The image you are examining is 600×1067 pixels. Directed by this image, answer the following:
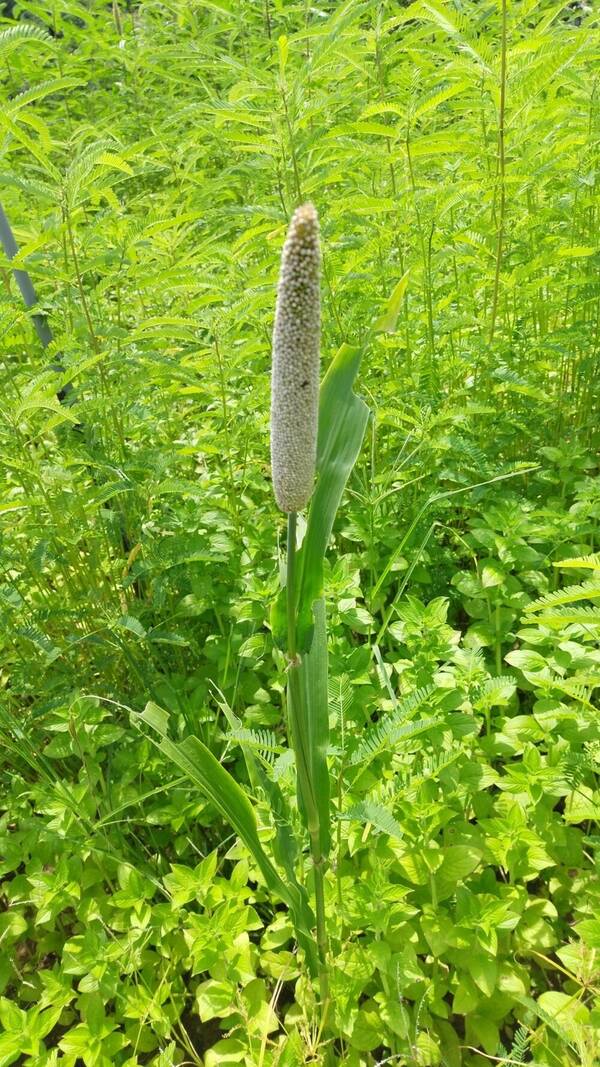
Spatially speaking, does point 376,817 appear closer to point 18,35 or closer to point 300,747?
point 300,747

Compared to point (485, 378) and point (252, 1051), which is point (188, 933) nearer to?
point (252, 1051)

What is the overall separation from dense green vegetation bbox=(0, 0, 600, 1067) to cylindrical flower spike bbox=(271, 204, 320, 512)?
62 cm

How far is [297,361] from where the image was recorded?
0.84 meters

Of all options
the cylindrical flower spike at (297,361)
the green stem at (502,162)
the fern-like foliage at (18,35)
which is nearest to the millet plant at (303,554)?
the cylindrical flower spike at (297,361)

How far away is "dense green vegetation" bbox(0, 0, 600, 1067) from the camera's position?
1.57m

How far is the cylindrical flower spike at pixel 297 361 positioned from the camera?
80 centimetres

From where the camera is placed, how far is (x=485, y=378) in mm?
2588

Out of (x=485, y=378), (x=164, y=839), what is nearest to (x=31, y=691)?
(x=164, y=839)

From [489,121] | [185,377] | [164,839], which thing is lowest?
[164,839]

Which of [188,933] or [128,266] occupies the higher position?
[128,266]

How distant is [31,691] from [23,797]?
1.04 feet

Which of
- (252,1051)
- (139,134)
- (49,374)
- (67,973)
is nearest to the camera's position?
(252,1051)

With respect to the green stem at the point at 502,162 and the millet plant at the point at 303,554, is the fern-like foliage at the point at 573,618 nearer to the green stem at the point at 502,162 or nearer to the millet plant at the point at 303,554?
the millet plant at the point at 303,554

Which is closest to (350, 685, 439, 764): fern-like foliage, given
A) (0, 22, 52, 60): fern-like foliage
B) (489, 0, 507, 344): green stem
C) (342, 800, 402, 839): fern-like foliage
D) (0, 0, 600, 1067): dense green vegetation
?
(0, 0, 600, 1067): dense green vegetation
